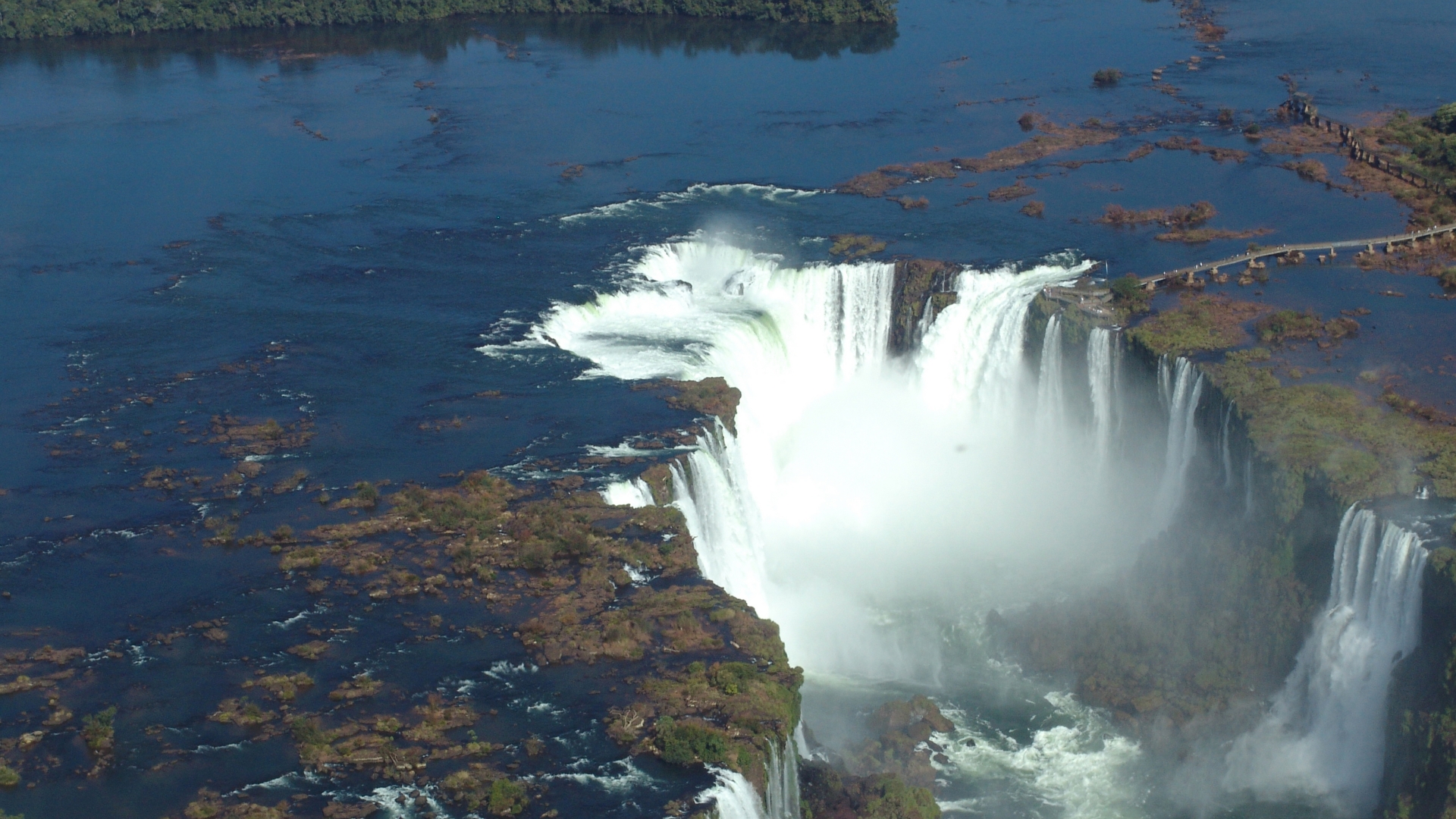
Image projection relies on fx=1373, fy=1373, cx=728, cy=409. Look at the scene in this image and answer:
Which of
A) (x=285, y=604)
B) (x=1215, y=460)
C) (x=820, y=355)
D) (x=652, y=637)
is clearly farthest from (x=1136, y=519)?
(x=285, y=604)

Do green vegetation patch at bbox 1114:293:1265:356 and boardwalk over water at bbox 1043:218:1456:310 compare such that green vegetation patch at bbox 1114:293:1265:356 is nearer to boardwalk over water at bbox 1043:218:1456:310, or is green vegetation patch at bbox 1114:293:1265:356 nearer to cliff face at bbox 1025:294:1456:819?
boardwalk over water at bbox 1043:218:1456:310

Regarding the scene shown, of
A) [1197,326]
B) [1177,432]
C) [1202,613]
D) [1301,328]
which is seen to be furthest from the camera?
[1197,326]

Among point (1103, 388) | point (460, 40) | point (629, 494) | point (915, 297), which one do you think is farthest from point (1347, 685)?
point (460, 40)

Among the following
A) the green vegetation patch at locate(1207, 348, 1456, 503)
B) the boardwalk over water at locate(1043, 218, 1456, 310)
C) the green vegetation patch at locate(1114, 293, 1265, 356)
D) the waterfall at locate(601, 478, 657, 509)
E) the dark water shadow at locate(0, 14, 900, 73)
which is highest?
the dark water shadow at locate(0, 14, 900, 73)

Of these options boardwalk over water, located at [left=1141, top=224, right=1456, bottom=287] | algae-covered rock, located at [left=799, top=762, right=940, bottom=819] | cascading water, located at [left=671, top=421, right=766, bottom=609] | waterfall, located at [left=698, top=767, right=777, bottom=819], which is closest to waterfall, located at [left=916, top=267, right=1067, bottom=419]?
boardwalk over water, located at [left=1141, top=224, right=1456, bottom=287]

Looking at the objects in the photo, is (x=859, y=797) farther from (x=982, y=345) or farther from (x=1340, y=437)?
(x=982, y=345)

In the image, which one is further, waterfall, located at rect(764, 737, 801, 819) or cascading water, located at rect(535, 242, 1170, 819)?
cascading water, located at rect(535, 242, 1170, 819)

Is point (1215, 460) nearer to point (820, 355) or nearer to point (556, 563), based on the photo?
point (820, 355)
